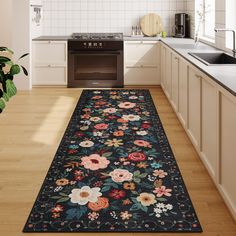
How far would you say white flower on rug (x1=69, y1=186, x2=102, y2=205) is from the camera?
2574 millimetres

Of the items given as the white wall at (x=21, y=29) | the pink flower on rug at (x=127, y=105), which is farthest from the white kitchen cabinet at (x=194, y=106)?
the white wall at (x=21, y=29)

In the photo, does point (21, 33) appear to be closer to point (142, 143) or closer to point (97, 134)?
point (97, 134)

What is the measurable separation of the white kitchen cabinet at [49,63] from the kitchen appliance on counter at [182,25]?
1812 millimetres

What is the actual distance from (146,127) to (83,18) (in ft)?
10.8

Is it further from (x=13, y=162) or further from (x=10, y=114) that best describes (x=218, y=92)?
(x=10, y=114)

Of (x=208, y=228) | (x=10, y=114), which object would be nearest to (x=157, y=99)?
(x=10, y=114)

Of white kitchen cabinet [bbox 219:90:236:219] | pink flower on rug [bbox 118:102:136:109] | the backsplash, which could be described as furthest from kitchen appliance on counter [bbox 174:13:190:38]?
white kitchen cabinet [bbox 219:90:236:219]

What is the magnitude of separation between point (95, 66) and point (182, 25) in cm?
155

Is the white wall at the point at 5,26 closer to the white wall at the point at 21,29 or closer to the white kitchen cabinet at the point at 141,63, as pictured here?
the white wall at the point at 21,29

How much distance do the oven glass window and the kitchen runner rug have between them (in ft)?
6.15

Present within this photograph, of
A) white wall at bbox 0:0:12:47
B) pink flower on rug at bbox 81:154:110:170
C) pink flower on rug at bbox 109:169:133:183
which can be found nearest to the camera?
pink flower on rug at bbox 109:169:133:183

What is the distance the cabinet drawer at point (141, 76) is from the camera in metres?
6.48

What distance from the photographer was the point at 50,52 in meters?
6.38

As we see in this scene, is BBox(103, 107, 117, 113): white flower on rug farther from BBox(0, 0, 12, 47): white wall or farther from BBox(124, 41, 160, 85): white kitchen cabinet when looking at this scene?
BBox(0, 0, 12, 47): white wall
